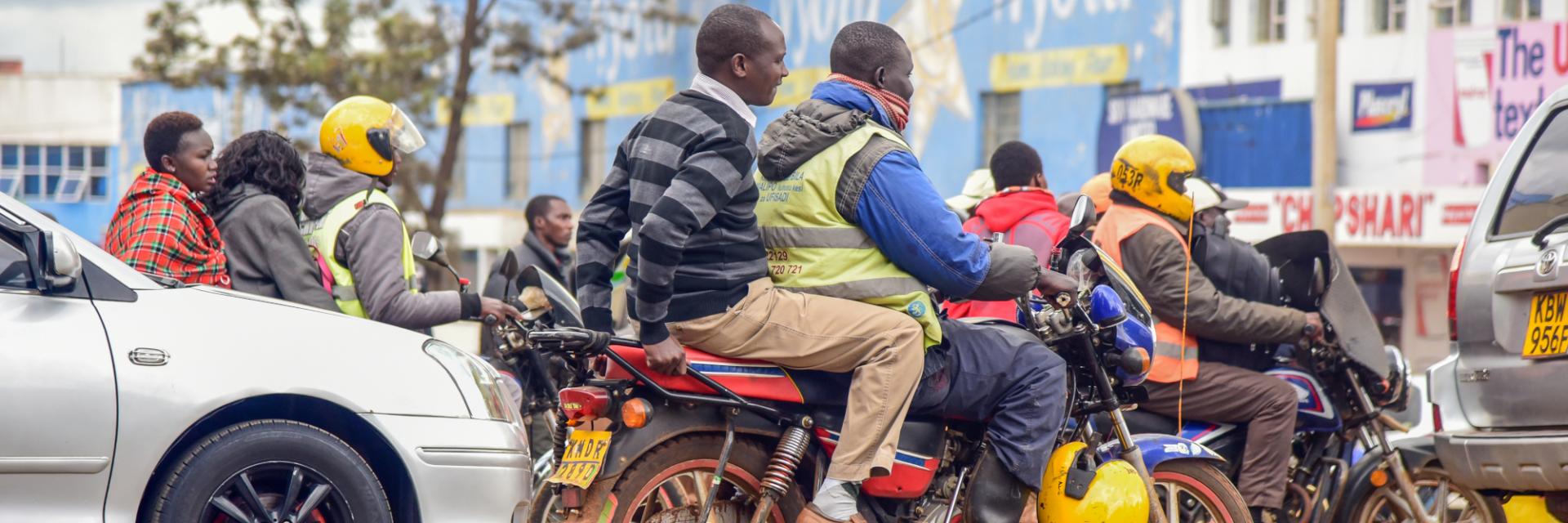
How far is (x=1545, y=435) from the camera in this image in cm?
582

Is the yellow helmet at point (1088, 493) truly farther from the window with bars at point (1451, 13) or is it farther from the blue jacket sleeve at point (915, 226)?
the window with bars at point (1451, 13)

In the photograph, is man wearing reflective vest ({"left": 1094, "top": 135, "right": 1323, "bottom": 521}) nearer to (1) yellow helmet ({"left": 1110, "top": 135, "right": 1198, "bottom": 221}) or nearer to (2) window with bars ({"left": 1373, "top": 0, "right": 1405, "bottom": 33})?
(1) yellow helmet ({"left": 1110, "top": 135, "right": 1198, "bottom": 221})

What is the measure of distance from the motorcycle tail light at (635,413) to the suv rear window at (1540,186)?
130 inches

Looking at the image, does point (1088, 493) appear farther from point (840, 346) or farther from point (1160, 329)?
point (1160, 329)

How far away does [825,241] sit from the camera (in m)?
5.10

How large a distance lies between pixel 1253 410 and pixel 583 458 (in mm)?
2971

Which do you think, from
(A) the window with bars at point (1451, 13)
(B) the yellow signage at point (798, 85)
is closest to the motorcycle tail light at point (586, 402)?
(A) the window with bars at point (1451, 13)

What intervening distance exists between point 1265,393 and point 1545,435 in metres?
1.10

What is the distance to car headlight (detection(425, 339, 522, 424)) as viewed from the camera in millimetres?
5422

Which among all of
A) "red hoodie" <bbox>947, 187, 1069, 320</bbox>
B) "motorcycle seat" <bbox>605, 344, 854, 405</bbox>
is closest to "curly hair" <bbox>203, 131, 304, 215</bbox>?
"motorcycle seat" <bbox>605, 344, 854, 405</bbox>

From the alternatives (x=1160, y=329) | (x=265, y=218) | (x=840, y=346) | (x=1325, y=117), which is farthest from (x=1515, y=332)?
(x=1325, y=117)

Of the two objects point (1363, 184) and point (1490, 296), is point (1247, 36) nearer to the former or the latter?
point (1363, 184)

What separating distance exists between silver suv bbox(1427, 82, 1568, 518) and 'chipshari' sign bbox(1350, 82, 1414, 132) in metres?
22.3

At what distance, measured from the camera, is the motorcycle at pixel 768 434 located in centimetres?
489
